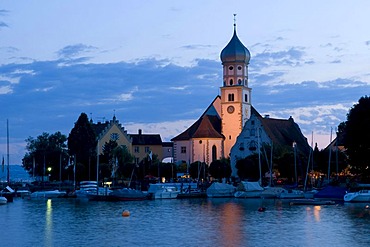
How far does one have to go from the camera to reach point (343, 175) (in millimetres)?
111812

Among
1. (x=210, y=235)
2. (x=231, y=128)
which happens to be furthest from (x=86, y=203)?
(x=231, y=128)

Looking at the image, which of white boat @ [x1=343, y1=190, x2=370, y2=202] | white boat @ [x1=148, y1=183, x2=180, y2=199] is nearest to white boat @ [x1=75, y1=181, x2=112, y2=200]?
white boat @ [x1=148, y1=183, x2=180, y2=199]

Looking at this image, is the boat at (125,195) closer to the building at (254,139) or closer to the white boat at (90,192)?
the white boat at (90,192)

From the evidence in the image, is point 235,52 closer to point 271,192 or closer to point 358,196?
point 271,192

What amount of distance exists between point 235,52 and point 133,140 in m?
26.2

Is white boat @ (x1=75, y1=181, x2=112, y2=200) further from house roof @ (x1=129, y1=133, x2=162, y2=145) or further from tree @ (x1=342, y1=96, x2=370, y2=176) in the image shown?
house roof @ (x1=129, y1=133, x2=162, y2=145)

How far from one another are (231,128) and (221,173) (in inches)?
802

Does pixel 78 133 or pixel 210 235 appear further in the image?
pixel 78 133

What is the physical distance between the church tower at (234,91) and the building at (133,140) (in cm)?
1517

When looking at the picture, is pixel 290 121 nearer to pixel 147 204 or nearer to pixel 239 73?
pixel 239 73

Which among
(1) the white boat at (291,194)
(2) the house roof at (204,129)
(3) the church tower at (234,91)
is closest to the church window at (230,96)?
(3) the church tower at (234,91)

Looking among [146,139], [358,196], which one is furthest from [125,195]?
[146,139]

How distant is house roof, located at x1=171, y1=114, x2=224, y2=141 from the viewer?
444 feet

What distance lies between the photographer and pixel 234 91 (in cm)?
13975
